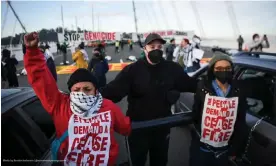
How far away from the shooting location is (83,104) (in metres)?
1.94

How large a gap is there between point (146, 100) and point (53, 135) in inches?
38.1

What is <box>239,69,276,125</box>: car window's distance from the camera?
306 cm

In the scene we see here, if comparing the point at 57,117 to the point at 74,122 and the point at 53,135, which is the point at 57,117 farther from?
the point at 53,135

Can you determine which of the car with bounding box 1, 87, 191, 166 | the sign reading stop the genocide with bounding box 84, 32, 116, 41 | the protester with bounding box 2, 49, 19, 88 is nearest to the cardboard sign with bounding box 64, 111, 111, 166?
the car with bounding box 1, 87, 191, 166

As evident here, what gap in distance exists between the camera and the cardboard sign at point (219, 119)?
2.37 m

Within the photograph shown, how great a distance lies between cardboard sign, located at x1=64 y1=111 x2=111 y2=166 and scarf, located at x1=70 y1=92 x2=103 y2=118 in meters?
0.04

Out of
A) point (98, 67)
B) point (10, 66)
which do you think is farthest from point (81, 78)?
point (10, 66)

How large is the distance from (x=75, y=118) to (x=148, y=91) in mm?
985

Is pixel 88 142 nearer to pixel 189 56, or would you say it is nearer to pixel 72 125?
pixel 72 125

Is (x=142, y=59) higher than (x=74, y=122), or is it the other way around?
(x=142, y=59)

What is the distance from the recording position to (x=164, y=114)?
2.80 metres

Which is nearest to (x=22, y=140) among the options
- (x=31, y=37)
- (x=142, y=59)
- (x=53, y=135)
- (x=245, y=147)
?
(x=53, y=135)

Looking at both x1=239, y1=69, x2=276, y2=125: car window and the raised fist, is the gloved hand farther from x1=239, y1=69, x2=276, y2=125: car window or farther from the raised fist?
the raised fist

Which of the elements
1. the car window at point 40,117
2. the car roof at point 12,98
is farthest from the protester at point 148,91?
the car roof at point 12,98
